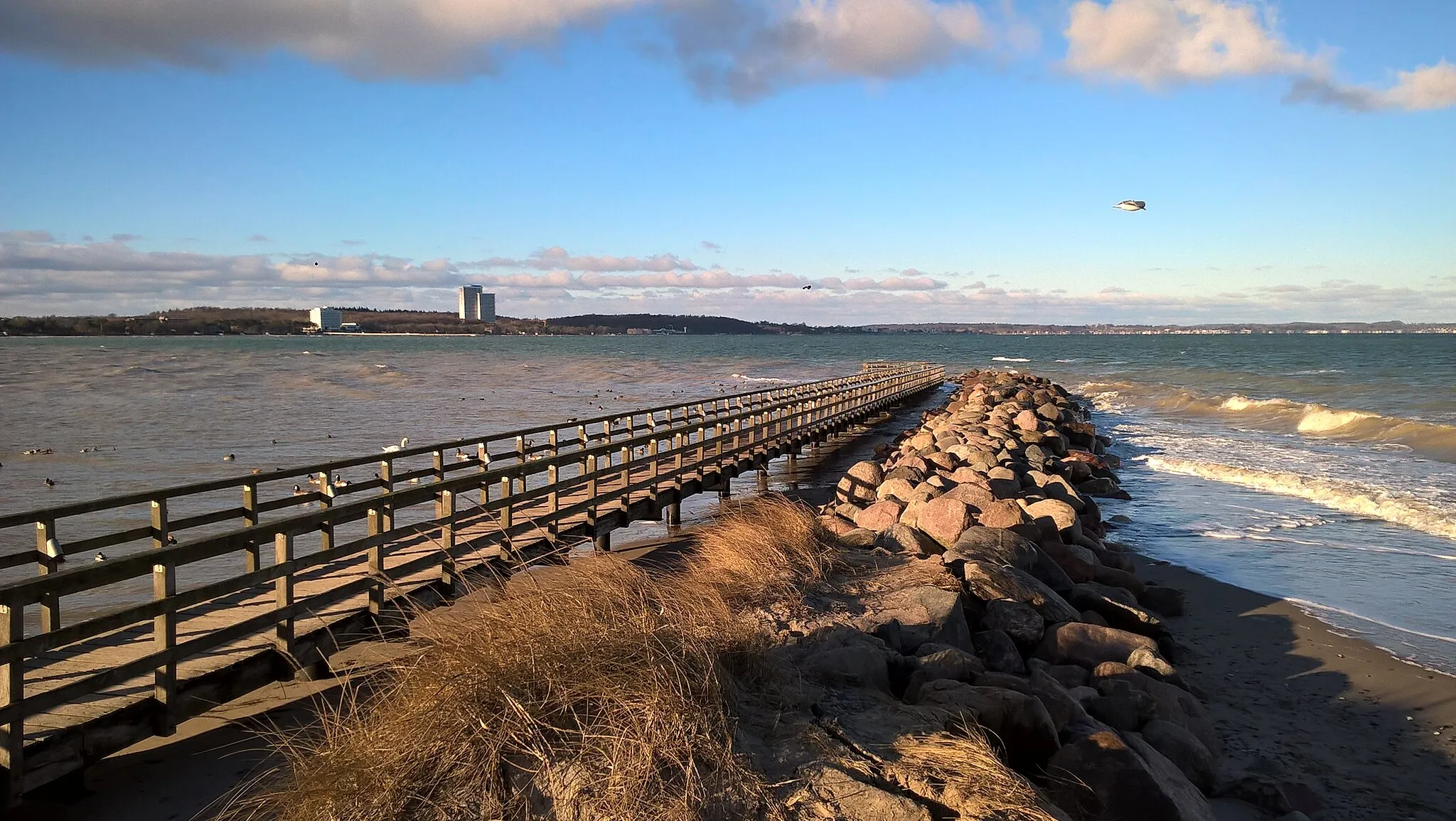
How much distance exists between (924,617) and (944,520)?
3.67 m

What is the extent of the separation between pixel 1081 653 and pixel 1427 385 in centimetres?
5898

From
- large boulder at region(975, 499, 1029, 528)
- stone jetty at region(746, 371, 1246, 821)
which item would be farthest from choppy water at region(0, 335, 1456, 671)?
large boulder at region(975, 499, 1029, 528)

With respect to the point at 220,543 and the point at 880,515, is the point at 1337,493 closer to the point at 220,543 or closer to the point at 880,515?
the point at 880,515

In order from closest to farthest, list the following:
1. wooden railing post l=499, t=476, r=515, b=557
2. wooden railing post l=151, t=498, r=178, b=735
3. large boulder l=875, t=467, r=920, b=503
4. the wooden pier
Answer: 1. the wooden pier
2. wooden railing post l=151, t=498, r=178, b=735
3. wooden railing post l=499, t=476, r=515, b=557
4. large boulder l=875, t=467, r=920, b=503

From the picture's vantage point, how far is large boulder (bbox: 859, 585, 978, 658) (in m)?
6.10

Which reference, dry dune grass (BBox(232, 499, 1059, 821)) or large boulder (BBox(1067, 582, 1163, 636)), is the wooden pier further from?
large boulder (BBox(1067, 582, 1163, 636))

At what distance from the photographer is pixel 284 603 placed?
19.2 ft

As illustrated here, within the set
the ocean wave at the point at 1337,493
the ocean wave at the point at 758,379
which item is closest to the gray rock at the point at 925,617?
the ocean wave at the point at 1337,493

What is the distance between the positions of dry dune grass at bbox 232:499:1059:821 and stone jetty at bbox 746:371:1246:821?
319mm

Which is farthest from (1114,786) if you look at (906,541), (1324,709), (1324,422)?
(1324,422)

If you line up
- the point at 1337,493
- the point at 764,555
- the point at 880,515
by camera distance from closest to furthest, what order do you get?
1. the point at 764,555
2. the point at 880,515
3. the point at 1337,493

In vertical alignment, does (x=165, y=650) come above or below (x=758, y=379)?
above

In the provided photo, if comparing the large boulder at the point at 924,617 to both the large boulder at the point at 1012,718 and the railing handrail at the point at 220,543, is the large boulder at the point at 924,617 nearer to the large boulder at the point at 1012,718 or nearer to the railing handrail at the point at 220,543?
the large boulder at the point at 1012,718

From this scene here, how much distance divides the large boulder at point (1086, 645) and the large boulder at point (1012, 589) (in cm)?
29
